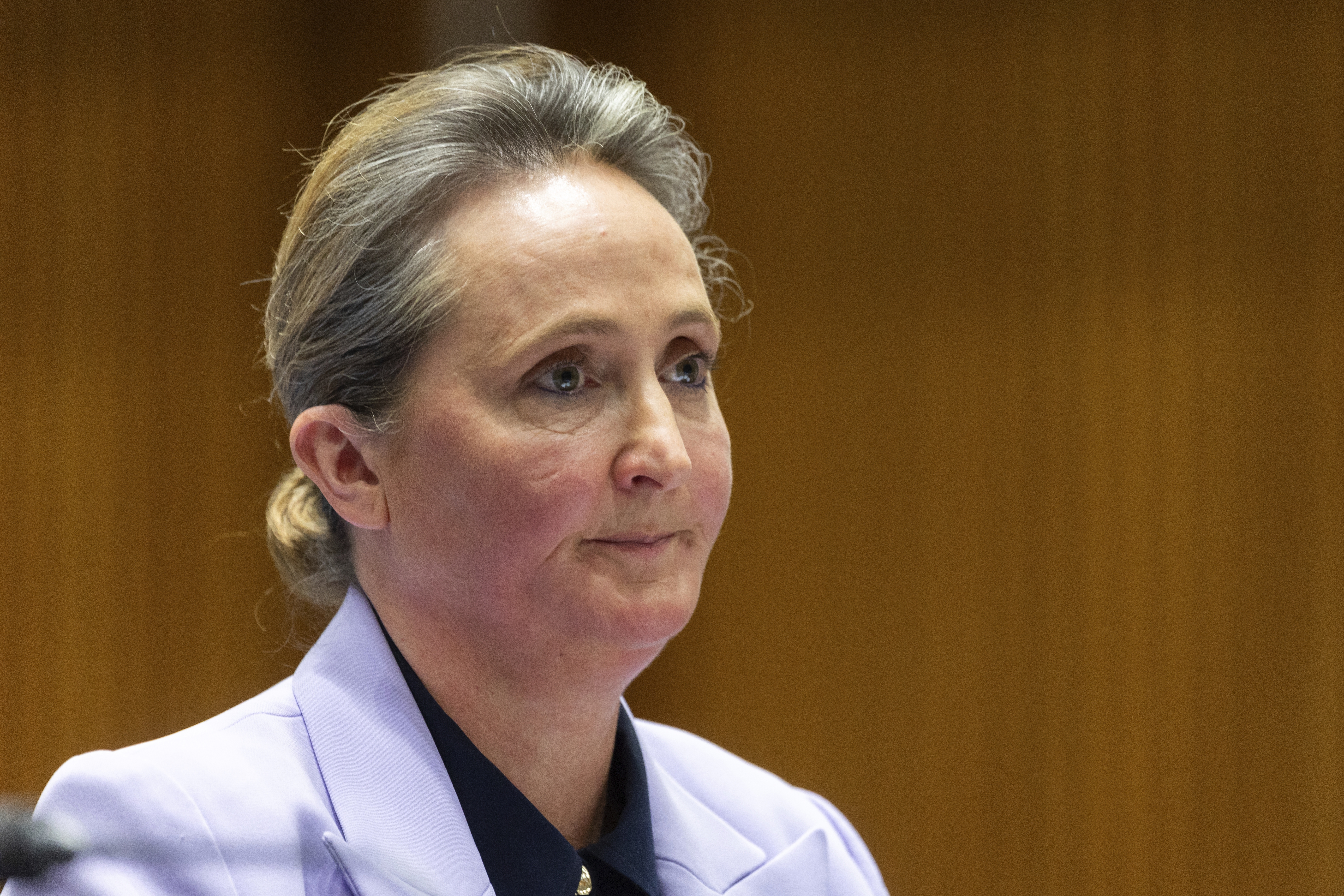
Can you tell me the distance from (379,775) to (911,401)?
6.94 ft

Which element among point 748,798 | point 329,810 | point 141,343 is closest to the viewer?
point 329,810

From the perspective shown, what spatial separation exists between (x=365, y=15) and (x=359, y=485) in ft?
6.96

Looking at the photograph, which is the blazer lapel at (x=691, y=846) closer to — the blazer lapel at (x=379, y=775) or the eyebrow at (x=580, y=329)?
the blazer lapel at (x=379, y=775)

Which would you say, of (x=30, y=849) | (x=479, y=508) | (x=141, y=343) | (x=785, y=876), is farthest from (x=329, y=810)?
(x=141, y=343)

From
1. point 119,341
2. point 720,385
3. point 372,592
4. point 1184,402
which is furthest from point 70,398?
point 1184,402

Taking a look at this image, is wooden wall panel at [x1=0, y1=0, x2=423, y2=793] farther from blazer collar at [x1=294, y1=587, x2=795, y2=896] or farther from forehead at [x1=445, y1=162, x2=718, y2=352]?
Result: forehead at [x1=445, y1=162, x2=718, y2=352]

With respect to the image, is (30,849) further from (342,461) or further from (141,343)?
(141,343)

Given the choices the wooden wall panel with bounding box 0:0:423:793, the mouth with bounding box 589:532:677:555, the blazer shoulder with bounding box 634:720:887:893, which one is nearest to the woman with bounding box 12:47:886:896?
the mouth with bounding box 589:532:677:555

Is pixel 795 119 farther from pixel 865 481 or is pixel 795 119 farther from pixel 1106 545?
pixel 1106 545

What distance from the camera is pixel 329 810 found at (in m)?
1.32

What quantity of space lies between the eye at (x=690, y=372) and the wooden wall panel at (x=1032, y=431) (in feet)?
5.67

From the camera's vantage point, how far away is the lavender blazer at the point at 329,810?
1199mm

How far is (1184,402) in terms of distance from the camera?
307cm

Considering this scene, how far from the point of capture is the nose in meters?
1.38
